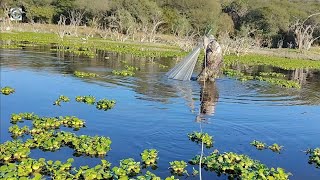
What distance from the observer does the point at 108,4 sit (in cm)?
8406

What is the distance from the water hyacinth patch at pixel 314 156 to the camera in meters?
13.7

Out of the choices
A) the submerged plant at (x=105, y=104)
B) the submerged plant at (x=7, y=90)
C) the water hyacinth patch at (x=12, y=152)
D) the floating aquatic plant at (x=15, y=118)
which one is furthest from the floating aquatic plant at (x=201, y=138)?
the submerged plant at (x=7, y=90)

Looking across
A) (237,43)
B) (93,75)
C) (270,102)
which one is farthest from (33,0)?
(270,102)

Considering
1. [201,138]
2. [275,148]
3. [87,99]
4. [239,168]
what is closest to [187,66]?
[87,99]

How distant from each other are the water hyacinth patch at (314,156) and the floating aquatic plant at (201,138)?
3.22 meters

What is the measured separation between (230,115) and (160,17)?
63931mm

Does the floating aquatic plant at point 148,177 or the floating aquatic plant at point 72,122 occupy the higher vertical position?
the floating aquatic plant at point 72,122

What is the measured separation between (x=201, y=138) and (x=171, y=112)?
4198mm

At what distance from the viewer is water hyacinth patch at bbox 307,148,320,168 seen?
1373cm

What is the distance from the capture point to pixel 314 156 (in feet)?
46.2

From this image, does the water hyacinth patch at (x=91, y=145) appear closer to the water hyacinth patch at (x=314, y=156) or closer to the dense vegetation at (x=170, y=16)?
the water hyacinth patch at (x=314, y=156)

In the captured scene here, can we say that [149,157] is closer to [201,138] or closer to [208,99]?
[201,138]

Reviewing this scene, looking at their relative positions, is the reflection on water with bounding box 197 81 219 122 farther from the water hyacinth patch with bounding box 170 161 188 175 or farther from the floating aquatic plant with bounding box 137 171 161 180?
the floating aquatic plant with bounding box 137 171 161 180

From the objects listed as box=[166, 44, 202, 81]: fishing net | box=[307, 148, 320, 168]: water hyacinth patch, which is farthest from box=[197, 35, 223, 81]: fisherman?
box=[307, 148, 320, 168]: water hyacinth patch
